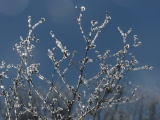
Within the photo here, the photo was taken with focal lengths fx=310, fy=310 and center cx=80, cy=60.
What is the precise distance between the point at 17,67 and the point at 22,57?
0.21 m

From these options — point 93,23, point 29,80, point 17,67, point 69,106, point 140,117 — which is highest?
point 140,117

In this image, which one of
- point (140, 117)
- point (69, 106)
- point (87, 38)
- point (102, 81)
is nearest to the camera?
point (69, 106)

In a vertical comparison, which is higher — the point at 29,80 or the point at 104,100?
the point at 29,80

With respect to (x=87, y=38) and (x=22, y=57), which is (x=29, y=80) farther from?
(x=87, y=38)

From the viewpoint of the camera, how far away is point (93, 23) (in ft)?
16.5

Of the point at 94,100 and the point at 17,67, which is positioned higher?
the point at 17,67

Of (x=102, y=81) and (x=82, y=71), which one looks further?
(x=102, y=81)

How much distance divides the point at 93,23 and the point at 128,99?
4.40 ft

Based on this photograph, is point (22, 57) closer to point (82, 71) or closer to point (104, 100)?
point (82, 71)

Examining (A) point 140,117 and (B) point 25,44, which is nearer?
(B) point 25,44

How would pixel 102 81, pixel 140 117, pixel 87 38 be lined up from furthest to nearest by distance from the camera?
pixel 140 117
pixel 102 81
pixel 87 38

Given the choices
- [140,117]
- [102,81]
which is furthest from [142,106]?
[102,81]

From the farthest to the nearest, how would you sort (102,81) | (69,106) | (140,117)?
(140,117), (102,81), (69,106)

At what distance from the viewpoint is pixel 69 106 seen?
4.44 metres
